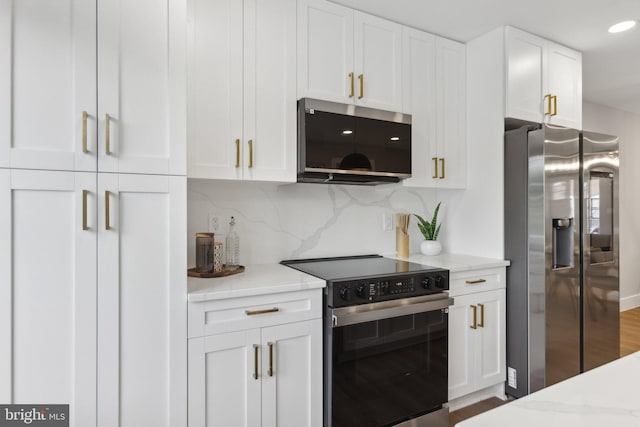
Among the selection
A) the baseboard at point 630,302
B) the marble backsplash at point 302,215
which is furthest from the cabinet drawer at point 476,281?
the baseboard at point 630,302

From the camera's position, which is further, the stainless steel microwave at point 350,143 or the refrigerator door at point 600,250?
the refrigerator door at point 600,250

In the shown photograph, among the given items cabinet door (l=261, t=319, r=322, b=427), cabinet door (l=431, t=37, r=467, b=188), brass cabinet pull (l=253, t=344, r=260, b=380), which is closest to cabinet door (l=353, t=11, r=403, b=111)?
cabinet door (l=431, t=37, r=467, b=188)

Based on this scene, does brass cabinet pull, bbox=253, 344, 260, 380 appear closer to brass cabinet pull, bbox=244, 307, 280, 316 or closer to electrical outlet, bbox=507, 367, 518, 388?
brass cabinet pull, bbox=244, 307, 280, 316

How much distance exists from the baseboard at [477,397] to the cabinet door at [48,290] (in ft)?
6.99

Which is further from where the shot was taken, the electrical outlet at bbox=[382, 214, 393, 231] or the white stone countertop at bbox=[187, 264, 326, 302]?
the electrical outlet at bbox=[382, 214, 393, 231]

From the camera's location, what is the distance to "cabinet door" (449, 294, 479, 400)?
97.1 inches

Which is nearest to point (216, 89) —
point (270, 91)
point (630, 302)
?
point (270, 91)

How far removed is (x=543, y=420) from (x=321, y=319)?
1.31 m

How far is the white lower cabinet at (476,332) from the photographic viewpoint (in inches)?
97.6

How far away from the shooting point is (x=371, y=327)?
6.57ft

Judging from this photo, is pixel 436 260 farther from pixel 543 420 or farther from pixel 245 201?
pixel 543 420

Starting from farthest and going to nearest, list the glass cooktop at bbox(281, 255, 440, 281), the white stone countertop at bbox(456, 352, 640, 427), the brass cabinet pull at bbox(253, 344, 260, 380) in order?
1. the glass cooktop at bbox(281, 255, 440, 281)
2. the brass cabinet pull at bbox(253, 344, 260, 380)
3. the white stone countertop at bbox(456, 352, 640, 427)

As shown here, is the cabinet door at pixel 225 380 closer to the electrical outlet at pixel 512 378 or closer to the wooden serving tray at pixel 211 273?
the wooden serving tray at pixel 211 273

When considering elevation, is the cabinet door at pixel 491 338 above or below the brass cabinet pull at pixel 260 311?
below
